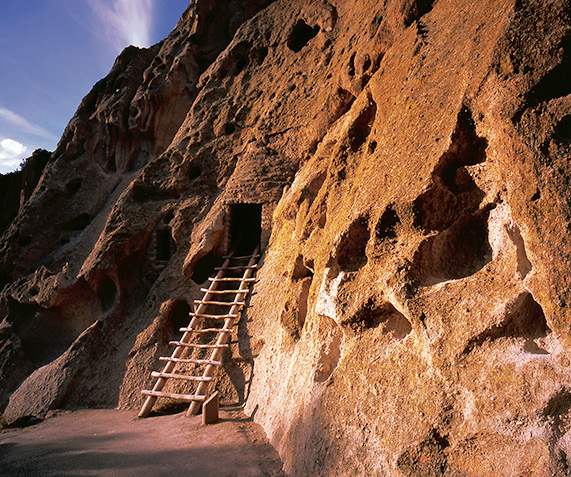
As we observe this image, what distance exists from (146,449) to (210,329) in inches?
73.5

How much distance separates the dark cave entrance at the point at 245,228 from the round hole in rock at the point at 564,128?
5408mm

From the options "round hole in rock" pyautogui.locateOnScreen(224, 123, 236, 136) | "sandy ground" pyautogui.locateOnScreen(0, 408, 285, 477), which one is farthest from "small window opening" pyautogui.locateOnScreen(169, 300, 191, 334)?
"round hole in rock" pyautogui.locateOnScreen(224, 123, 236, 136)

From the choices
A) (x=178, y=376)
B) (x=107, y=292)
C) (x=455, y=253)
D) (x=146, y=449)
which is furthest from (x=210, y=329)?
(x=455, y=253)

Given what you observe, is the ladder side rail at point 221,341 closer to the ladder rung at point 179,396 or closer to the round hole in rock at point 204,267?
the ladder rung at point 179,396

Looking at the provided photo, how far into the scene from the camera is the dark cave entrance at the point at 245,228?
7.12 m

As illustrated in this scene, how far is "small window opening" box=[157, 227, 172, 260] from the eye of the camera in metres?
7.26

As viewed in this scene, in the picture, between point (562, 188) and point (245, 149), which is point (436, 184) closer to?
point (562, 188)

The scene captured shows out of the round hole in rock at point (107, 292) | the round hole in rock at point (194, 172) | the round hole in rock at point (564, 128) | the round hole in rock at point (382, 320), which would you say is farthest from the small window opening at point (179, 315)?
the round hole in rock at point (564, 128)

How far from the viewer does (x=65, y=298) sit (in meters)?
7.50

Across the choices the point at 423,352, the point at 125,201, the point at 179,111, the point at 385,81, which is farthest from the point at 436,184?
the point at 179,111

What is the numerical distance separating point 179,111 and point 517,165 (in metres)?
10.1

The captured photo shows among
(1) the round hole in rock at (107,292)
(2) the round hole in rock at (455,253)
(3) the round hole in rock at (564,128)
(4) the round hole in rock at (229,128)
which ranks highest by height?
(4) the round hole in rock at (229,128)

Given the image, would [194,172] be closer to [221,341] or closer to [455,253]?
[221,341]

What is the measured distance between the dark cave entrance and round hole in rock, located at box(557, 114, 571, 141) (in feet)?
17.7
